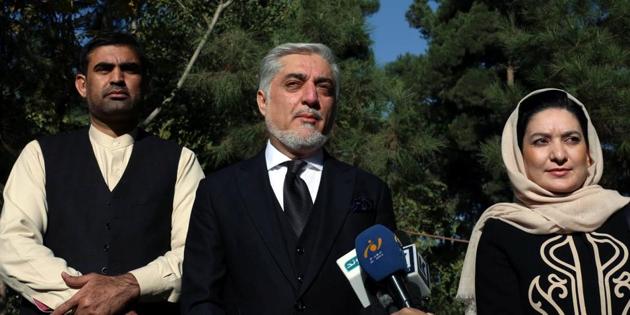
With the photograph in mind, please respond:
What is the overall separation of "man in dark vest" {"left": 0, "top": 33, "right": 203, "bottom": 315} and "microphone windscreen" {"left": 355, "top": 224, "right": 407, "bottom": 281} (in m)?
1.04

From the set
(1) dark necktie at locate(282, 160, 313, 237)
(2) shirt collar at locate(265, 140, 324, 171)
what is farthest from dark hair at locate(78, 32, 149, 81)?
(1) dark necktie at locate(282, 160, 313, 237)

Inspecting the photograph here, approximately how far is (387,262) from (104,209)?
55.5 inches

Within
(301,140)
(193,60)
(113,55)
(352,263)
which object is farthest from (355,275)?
(193,60)

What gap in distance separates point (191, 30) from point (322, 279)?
20.8 ft

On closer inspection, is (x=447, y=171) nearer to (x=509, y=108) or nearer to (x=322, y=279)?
(x=509, y=108)

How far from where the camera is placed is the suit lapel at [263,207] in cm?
331

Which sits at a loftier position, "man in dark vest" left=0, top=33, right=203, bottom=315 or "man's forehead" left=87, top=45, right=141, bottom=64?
"man's forehead" left=87, top=45, right=141, bottom=64

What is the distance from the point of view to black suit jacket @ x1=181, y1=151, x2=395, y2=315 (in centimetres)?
328

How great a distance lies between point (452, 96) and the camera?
20.1 m

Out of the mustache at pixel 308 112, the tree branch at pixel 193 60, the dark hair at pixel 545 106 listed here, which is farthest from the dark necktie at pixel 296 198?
the tree branch at pixel 193 60

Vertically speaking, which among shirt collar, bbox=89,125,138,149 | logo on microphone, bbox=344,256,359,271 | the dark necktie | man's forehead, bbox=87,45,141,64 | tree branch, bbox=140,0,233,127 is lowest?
logo on microphone, bbox=344,256,359,271

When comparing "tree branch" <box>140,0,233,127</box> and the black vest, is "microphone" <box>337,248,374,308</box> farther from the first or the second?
"tree branch" <box>140,0,233,127</box>

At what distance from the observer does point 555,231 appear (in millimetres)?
3273

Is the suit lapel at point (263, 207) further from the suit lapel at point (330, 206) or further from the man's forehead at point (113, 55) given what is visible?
the man's forehead at point (113, 55)
